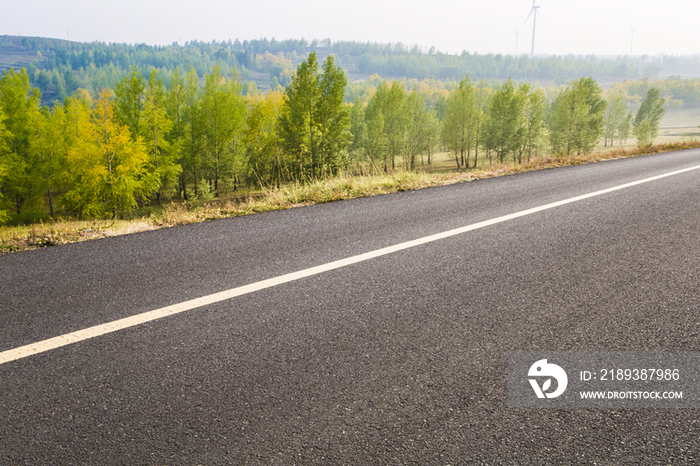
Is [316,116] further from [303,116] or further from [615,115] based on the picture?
[615,115]

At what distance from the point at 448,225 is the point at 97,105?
38811 millimetres

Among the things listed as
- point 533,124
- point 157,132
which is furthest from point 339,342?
point 533,124

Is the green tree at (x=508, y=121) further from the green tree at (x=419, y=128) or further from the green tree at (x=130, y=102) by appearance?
the green tree at (x=130, y=102)

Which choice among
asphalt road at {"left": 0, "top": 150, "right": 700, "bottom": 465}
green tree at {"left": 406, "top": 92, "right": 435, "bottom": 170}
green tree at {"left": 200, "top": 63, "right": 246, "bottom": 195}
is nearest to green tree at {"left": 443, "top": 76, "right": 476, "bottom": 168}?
green tree at {"left": 406, "top": 92, "right": 435, "bottom": 170}

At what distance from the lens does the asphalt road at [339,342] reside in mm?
1799

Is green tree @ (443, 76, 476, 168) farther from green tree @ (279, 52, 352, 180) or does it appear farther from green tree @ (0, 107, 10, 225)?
green tree @ (0, 107, 10, 225)

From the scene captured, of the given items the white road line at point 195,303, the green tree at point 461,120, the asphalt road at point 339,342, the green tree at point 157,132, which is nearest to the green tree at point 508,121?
the green tree at point 461,120

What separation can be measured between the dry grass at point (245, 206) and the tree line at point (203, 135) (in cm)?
1938

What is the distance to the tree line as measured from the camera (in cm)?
3359

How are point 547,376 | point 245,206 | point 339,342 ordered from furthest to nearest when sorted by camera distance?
point 245,206, point 339,342, point 547,376

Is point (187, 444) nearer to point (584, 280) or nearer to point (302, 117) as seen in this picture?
point (584, 280)

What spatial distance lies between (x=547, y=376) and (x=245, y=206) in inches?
216

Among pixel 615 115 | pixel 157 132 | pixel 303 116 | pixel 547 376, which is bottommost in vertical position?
pixel 547 376

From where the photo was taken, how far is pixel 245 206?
265 inches
